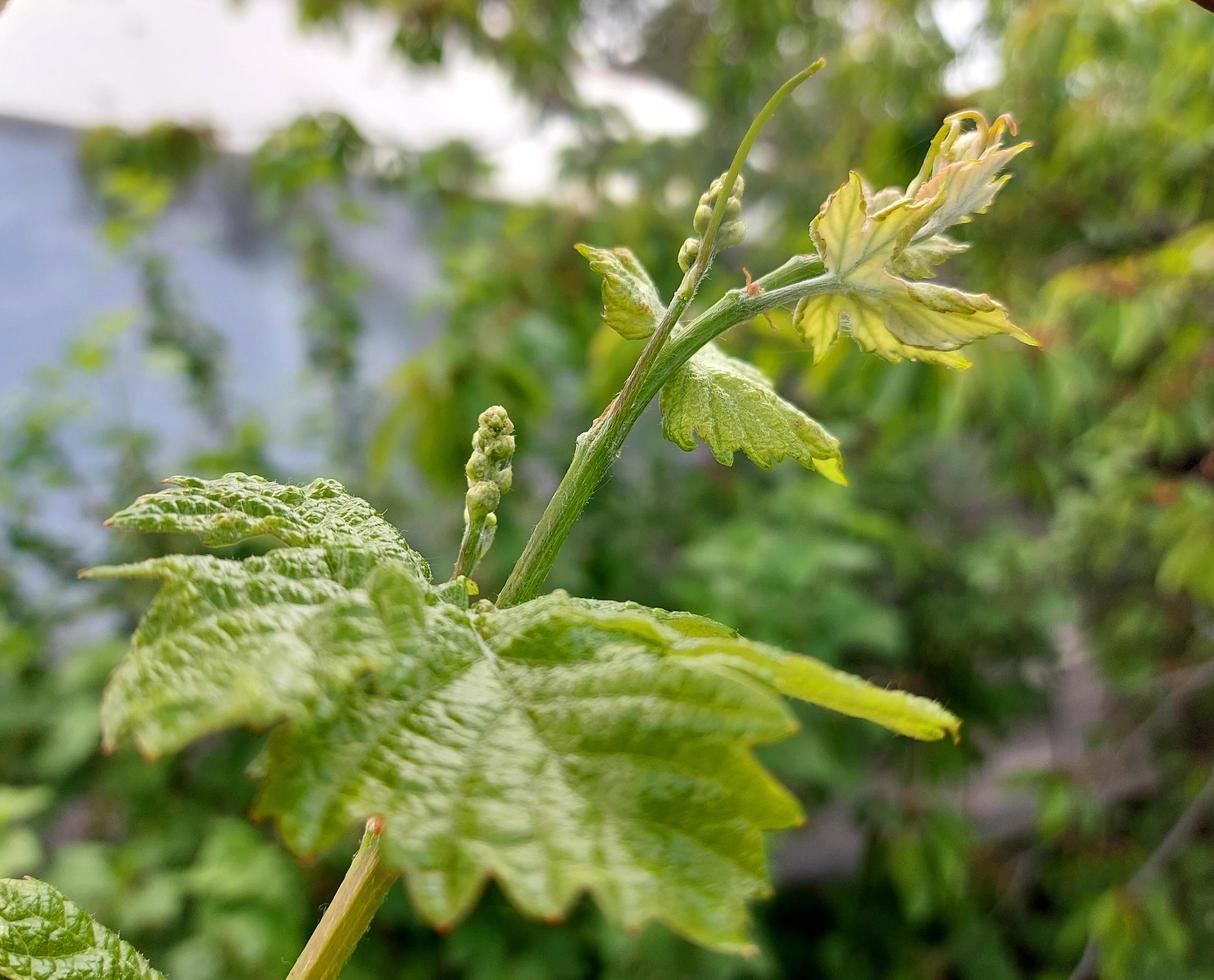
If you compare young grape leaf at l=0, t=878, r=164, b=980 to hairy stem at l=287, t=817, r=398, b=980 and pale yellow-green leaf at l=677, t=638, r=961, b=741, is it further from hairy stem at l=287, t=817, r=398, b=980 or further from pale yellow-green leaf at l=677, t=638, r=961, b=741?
pale yellow-green leaf at l=677, t=638, r=961, b=741

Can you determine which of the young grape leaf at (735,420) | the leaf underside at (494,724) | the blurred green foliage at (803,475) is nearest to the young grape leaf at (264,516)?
the leaf underside at (494,724)

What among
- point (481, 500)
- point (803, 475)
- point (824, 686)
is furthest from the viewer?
point (803, 475)

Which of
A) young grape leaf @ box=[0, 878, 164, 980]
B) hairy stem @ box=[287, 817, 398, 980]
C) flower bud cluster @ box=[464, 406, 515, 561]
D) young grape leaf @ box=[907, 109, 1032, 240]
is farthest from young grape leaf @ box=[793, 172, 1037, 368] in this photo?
young grape leaf @ box=[0, 878, 164, 980]

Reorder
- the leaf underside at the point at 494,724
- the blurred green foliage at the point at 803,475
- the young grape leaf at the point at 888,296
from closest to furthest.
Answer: the leaf underside at the point at 494,724
the young grape leaf at the point at 888,296
the blurred green foliage at the point at 803,475

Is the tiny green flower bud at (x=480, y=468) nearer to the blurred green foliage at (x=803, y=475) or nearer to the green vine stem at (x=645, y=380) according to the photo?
the green vine stem at (x=645, y=380)

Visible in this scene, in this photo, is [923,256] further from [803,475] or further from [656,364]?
[803,475]

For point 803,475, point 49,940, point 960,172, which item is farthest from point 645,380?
point 803,475

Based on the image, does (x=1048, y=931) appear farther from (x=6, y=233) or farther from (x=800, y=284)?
(x=6, y=233)
